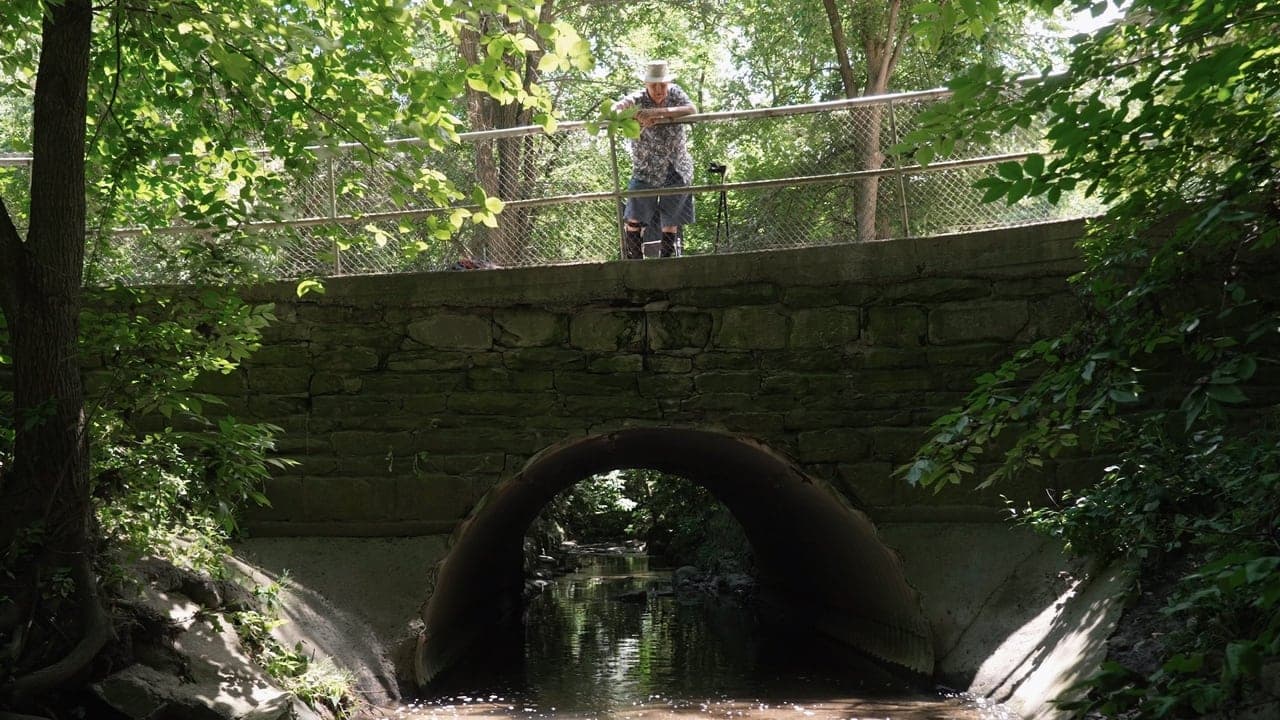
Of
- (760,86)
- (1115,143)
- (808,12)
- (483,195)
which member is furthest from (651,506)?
(1115,143)

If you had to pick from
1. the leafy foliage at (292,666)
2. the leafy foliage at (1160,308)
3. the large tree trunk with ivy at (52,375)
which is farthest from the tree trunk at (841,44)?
the leafy foliage at (292,666)

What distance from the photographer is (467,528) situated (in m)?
6.81

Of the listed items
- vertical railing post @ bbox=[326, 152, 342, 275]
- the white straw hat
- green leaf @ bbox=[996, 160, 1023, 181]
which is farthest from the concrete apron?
the white straw hat

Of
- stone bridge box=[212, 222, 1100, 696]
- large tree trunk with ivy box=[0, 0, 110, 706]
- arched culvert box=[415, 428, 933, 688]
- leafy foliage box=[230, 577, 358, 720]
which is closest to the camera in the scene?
large tree trunk with ivy box=[0, 0, 110, 706]

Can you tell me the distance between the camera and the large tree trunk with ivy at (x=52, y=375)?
4441mm

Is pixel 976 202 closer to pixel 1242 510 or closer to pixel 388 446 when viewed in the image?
pixel 1242 510

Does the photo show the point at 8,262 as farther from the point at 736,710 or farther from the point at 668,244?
the point at 736,710

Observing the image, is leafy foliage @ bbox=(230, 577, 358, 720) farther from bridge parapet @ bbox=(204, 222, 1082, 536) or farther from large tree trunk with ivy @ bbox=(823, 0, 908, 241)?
large tree trunk with ivy @ bbox=(823, 0, 908, 241)

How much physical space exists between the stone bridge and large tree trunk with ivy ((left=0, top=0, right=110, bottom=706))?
7.36 feet

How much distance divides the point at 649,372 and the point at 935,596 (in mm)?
2231

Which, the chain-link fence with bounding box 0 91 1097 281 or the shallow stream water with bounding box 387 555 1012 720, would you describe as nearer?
the shallow stream water with bounding box 387 555 1012 720

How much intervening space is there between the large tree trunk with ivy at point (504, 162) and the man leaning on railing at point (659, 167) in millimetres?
805

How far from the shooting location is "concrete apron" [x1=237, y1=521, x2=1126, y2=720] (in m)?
5.67

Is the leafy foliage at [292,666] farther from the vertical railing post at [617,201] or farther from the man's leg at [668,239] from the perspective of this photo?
the man's leg at [668,239]
